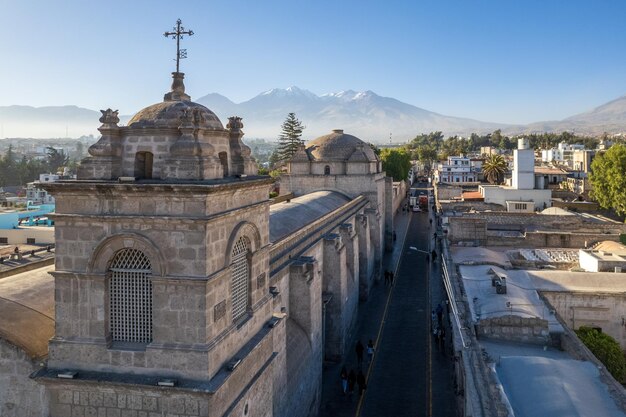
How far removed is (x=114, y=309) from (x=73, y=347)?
2.85ft

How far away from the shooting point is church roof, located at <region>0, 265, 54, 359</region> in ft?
31.0

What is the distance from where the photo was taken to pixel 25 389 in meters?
9.41

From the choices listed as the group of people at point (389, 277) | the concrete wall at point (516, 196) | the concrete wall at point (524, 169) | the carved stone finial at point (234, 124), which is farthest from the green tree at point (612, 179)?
the carved stone finial at point (234, 124)

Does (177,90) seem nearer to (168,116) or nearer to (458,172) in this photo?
(168,116)

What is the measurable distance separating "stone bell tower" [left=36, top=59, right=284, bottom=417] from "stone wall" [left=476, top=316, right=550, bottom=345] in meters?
8.99

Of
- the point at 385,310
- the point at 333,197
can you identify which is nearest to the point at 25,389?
the point at 385,310

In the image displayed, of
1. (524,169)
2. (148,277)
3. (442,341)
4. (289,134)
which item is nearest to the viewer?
(148,277)

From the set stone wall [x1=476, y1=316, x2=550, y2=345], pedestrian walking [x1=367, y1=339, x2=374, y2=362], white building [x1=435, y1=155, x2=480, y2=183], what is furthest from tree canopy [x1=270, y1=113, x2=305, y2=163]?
stone wall [x1=476, y1=316, x2=550, y2=345]

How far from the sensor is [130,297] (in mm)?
9289

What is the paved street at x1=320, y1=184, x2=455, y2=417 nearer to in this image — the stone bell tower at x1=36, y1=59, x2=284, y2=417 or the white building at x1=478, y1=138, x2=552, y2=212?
the stone bell tower at x1=36, y1=59, x2=284, y2=417

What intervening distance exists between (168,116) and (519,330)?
11.7m

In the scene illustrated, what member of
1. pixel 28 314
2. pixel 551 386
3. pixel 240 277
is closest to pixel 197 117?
pixel 240 277

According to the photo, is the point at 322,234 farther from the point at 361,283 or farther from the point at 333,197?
the point at 333,197

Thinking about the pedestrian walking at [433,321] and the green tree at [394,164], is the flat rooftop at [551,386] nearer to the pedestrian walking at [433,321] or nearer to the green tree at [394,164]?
the pedestrian walking at [433,321]
